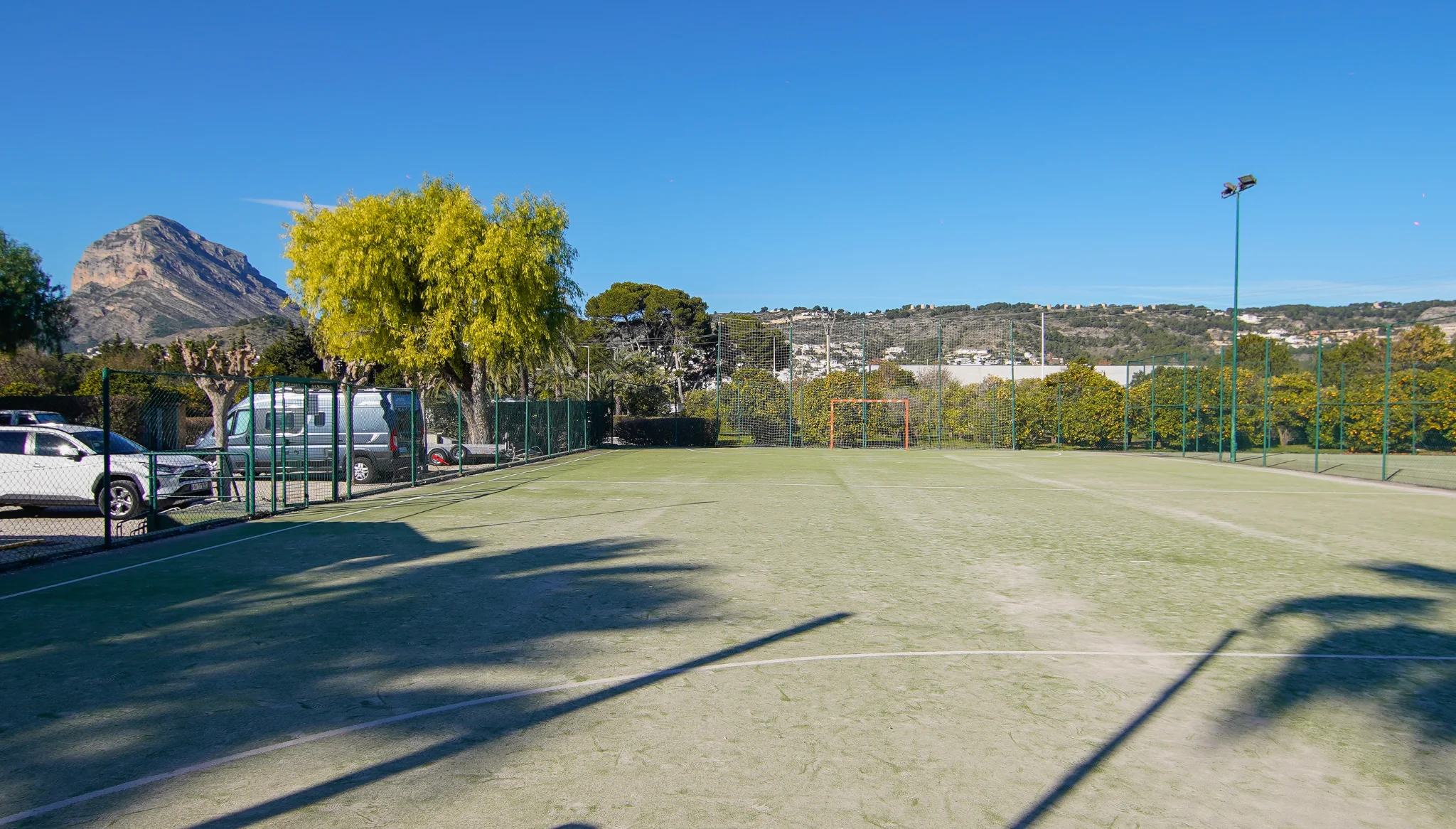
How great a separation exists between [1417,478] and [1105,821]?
23377mm

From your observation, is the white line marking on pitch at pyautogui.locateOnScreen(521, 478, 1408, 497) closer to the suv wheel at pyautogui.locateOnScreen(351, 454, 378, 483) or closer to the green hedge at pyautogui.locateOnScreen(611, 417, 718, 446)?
the suv wheel at pyautogui.locateOnScreen(351, 454, 378, 483)

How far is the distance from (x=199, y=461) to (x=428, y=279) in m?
12.8

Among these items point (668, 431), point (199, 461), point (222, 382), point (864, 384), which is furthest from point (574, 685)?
point (864, 384)

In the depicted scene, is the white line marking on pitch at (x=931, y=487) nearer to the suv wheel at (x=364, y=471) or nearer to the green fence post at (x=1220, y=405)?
the suv wheel at (x=364, y=471)

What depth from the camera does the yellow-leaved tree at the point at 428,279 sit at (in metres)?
25.7

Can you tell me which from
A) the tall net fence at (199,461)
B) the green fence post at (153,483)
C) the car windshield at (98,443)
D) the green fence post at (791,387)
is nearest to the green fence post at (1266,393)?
the green fence post at (791,387)

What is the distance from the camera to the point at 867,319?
3991cm

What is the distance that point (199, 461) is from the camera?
1402cm

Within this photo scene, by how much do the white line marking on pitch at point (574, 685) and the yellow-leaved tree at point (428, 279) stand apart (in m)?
21.3

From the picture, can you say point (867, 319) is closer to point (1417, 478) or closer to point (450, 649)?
point (1417, 478)

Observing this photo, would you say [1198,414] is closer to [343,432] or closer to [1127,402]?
[1127,402]

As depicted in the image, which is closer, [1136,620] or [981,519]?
[1136,620]

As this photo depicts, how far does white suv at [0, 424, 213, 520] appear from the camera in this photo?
12875 millimetres

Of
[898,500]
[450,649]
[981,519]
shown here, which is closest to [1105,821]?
[450,649]
